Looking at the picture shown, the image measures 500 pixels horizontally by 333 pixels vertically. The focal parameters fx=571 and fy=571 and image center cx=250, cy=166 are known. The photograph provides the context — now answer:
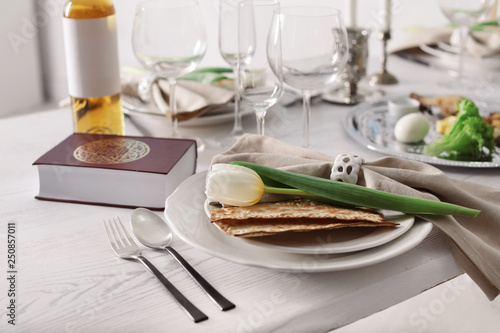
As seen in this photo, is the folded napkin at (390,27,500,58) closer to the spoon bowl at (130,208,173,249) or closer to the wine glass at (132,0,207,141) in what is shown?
the wine glass at (132,0,207,141)

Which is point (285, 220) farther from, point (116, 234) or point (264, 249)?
point (116, 234)

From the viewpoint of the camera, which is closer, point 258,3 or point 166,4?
point 258,3

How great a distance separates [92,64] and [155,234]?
388 millimetres

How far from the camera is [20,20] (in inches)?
124

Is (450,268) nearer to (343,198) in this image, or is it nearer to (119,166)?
(343,198)

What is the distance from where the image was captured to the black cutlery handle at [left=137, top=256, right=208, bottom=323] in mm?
565

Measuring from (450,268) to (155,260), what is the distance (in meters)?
0.35

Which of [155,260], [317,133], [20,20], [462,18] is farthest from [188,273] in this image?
[20,20]

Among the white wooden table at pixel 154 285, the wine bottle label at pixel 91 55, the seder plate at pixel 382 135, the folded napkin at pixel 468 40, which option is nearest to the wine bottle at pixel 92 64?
the wine bottle label at pixel 91 55

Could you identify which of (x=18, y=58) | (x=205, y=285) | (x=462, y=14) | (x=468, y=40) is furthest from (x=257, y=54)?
(x=18, y=58)

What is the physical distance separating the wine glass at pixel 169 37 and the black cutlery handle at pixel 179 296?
0.45 m

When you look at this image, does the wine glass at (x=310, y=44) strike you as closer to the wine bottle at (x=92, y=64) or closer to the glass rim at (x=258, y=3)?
the glass rim at (x=258, y=3)

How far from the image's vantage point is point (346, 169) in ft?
2.51

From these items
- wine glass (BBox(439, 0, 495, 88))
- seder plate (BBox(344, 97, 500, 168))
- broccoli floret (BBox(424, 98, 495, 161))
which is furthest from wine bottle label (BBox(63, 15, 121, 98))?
wine glass (BBox(439, 0, 495, 88))
